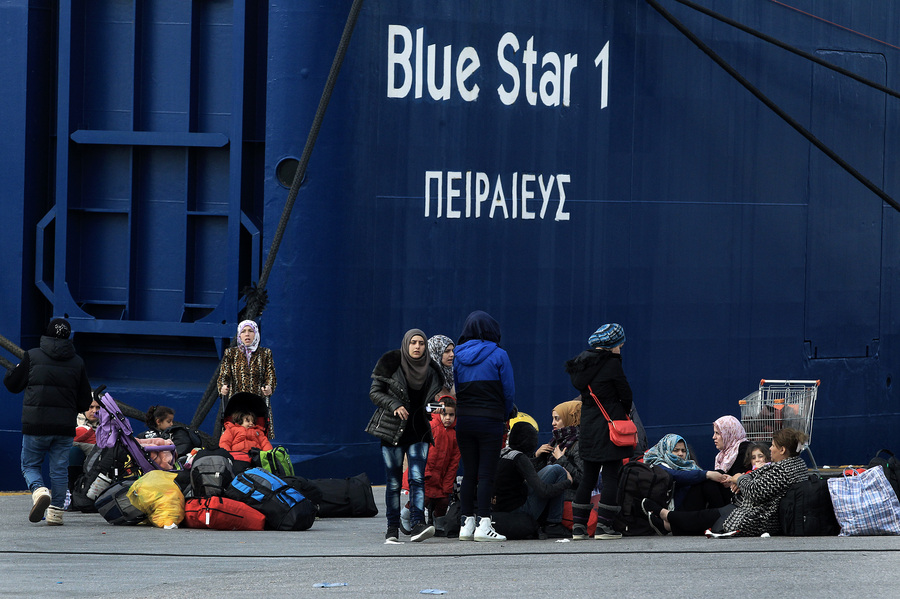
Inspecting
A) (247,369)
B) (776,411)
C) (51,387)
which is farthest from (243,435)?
(776,411)

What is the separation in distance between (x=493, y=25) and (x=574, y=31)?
94 cm

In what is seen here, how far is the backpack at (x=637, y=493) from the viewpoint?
9.34 meters

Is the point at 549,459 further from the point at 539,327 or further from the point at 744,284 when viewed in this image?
the point at 744,284

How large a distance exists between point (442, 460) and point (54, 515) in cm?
305

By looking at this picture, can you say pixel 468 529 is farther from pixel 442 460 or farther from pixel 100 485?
pixel 100 485

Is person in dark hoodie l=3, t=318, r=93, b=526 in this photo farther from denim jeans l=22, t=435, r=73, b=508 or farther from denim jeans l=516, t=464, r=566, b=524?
denim jeans l=516, t=464, r=566, b=524

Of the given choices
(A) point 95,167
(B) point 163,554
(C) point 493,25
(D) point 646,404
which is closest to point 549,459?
(B) point 163,554

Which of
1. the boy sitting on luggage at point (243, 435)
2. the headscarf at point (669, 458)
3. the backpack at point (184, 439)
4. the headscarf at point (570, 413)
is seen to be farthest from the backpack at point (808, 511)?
the backpack at point (184, 439)

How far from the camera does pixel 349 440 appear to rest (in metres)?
12.5

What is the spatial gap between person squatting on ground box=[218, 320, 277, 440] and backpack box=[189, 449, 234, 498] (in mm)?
1450

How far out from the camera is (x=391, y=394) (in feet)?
29.5

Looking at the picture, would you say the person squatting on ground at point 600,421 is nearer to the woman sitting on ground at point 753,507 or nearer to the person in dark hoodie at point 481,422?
the woman sitting on ground at point 753,507

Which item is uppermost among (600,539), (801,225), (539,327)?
(801,225)

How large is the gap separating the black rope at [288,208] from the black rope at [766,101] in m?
3.53
